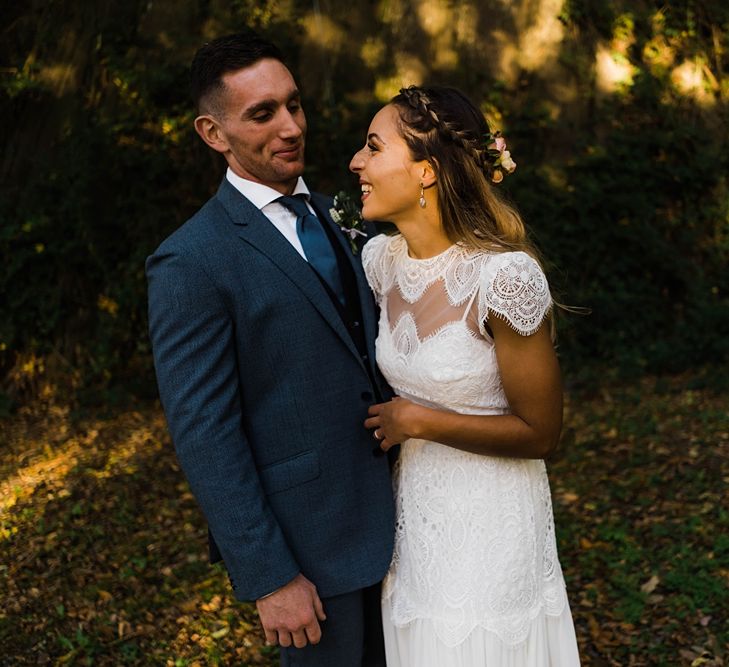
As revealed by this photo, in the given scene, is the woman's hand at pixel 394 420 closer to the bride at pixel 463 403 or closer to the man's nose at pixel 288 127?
the bride at pixel 463 403

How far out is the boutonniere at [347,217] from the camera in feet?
8.37

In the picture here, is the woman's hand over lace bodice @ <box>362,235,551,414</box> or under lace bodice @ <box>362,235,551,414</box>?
under

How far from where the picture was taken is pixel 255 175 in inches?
94.2

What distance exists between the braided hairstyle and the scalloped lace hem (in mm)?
1049

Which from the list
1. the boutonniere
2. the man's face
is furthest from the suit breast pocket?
the man's face

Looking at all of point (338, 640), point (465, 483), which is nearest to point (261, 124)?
point (465, 483)

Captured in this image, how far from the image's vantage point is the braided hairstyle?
2.22 metres

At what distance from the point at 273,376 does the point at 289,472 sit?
10.7 inches

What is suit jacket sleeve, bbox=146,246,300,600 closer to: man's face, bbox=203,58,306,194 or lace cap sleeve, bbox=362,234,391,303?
man's face, bbox=203,58,306,194

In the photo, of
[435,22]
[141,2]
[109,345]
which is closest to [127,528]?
[109,345]

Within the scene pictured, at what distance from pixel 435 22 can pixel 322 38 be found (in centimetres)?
100

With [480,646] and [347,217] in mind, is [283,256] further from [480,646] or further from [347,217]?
[480,646]

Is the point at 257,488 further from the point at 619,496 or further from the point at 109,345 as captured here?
the point at 109,345

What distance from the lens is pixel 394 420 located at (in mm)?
2172
